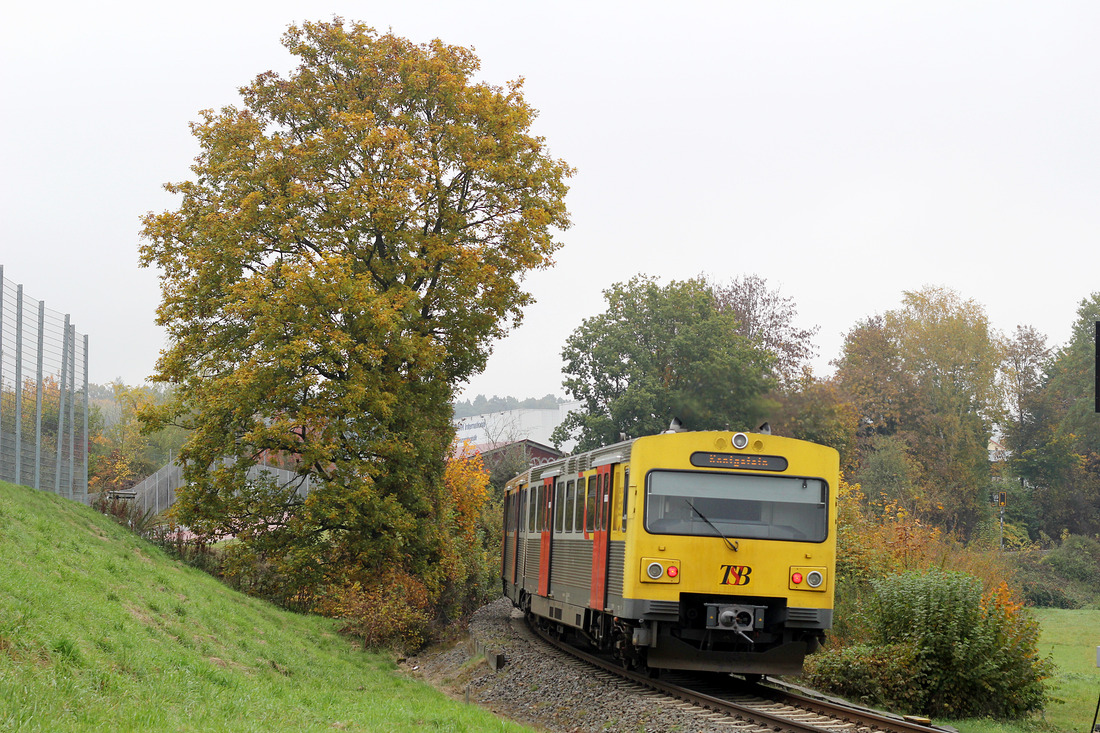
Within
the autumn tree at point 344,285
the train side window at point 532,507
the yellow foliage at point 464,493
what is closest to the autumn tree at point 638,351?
the yellow foliage at point 464,493

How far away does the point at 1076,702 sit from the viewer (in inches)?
632

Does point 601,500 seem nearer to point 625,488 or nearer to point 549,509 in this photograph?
point 625,488

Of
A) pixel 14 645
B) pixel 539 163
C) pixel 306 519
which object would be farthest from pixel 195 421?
pixel 14 645

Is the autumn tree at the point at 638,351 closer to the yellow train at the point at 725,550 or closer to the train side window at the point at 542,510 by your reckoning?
the train side window at the point at 542,510

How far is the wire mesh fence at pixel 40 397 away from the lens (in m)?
18.3

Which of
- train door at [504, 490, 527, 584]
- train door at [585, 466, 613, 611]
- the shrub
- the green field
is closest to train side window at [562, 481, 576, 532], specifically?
train door at [585, 466, 613, 611]

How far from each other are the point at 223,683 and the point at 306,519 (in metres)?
12.6

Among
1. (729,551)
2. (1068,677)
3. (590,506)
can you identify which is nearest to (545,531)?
(590,506)

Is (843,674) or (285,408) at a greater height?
(285,408)

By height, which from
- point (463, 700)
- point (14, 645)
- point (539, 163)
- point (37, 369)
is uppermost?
point (539, 163)

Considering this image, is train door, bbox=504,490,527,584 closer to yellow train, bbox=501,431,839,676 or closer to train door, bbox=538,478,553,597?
train door, bbox=538,478,553,597

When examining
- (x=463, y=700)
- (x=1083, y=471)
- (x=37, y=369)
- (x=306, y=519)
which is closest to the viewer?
(x=463, y=700)

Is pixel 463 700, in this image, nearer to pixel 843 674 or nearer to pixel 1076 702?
pixel 843 674

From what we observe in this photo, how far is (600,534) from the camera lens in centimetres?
1459
